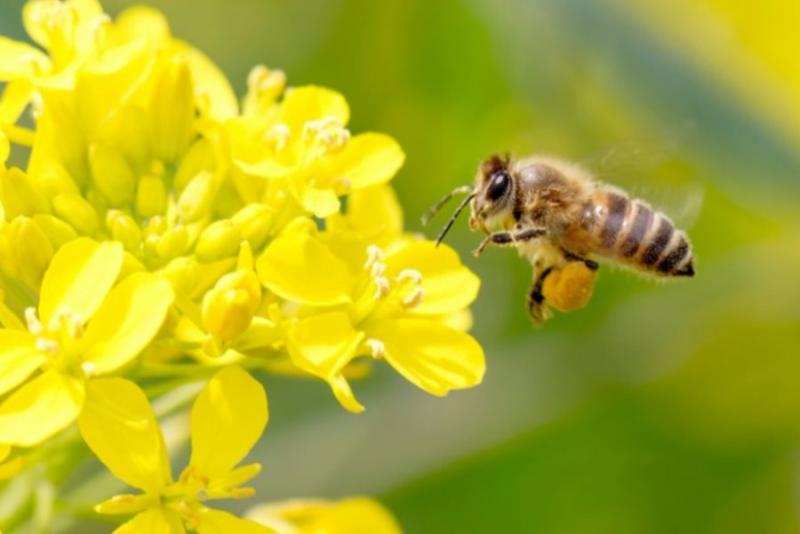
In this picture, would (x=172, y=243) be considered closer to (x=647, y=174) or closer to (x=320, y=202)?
(x=320, y=202)

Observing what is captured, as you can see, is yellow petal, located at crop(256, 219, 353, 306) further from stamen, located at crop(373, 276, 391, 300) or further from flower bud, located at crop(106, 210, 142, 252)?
flower bud, located at crop(106, 210, 142, 252)

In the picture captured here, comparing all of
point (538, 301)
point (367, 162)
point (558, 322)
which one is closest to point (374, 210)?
point (367, 162)

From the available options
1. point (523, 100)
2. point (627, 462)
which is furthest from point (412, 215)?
point (627, 462)

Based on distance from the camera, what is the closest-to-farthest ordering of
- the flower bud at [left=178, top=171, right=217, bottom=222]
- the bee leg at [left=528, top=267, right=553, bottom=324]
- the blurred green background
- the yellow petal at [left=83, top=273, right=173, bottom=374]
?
the yellow petal at [left=83, top=273, right=173, bottom=374] < the flower bud at [left=178, top=171, right=217, bottom=222] < the bee leg at [left=528, top=267, right=553, bottom=324] < the blurred green background

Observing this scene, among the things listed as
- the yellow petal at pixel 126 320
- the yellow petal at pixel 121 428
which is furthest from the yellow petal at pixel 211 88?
the yellow petal at pixel 121 428

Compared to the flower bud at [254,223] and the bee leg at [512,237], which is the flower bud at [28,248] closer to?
the flower bud at [254,223]

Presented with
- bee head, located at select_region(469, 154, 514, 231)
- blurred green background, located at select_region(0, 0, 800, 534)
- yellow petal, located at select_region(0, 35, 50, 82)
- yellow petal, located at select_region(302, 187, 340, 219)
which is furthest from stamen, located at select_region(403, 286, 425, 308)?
blurred green background, located at select_region(0, 0, 800, 534)
